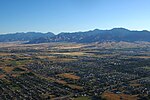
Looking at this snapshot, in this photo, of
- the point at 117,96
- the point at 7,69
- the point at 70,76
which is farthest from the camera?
the point at 7,69

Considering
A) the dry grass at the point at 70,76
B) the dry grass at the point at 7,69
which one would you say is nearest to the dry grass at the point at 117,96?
the dry grass at the point at 70,76

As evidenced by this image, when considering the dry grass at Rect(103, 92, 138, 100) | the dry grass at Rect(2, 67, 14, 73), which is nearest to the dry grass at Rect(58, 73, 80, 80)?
the dry grass at Rect(2, 67, 14, 73)

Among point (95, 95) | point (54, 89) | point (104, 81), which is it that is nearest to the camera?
point (95, 95)

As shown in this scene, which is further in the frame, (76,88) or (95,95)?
(76,88)

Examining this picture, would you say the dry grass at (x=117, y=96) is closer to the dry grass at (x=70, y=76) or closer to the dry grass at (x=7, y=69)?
the dry grass at (x=70, y=76)

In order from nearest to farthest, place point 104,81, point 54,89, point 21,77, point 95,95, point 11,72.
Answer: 1. point 95,95
2. point 54,89
3. point 104,81
4. point 21,77
5. point 11,72

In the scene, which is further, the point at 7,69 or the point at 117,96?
the point at 7,69

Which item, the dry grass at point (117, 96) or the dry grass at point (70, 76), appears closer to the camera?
the dry grass at point (117, 96)

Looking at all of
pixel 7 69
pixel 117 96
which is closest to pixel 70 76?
pixel 7 69

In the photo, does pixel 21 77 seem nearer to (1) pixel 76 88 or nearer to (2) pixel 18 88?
(2) pixel 18 88

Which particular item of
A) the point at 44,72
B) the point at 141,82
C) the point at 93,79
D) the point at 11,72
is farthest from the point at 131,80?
the point at 11,72

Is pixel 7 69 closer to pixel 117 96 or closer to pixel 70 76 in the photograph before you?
pixel 70 76
